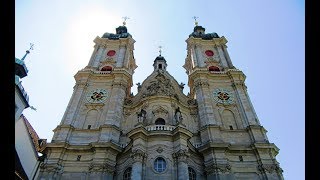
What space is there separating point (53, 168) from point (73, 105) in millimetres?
7326

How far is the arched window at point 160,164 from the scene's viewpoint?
20.3 metres

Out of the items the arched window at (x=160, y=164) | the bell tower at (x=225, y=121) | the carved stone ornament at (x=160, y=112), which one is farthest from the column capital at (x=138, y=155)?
the carved stone ornament at (x=160, y=112)

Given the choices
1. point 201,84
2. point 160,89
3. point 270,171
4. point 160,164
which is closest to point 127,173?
point 160,164

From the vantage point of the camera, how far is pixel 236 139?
80.2ft

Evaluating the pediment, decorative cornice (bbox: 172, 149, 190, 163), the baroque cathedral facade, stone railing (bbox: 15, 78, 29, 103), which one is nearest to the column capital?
the baroque cathedral facade

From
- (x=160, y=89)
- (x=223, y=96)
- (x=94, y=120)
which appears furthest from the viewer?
(x=223, y=96)

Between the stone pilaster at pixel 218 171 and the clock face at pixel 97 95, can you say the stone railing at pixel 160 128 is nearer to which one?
the stone pilaster at pixel 218 171

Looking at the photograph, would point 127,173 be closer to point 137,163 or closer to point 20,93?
point 137,163

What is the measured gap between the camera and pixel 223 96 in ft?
94.2

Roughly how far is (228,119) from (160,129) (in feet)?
25.5

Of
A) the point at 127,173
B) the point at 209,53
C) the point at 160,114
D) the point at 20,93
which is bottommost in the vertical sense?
the point at 127,173

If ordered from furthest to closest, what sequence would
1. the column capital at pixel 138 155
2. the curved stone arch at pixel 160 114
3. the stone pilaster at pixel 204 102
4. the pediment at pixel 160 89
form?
the pediment at pixel 160 89, the stone pilaster at pixel 204 102, the curved stone arch at pixel 160 114, the column capital at pixel 138 155

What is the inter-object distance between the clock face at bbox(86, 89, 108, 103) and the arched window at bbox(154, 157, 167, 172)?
10015mm

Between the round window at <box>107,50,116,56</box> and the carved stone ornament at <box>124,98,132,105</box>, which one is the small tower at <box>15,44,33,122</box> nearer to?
the carved stone ornament at <box>124,98,132,105</box>
